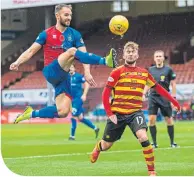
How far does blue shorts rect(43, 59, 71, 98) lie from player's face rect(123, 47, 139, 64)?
192 cm

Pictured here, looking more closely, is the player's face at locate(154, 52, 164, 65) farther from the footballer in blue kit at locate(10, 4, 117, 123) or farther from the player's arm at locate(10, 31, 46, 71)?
the player's arm at locate(10, 31, 46, 71)

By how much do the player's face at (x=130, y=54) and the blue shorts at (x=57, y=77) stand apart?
1919 mm

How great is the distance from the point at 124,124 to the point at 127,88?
0.49 meters

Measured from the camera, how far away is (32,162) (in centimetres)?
1177

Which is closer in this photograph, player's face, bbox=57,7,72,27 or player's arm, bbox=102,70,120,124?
player's arm, bbox=102,70,120,124

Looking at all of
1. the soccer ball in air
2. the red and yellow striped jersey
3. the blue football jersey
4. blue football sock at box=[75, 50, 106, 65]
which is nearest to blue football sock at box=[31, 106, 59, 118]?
the soccer ball in air

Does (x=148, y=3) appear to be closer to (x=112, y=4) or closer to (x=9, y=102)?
(x=112, y=4)

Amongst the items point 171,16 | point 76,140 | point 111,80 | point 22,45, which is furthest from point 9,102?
point 111,80

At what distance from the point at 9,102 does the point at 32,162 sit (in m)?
25.5

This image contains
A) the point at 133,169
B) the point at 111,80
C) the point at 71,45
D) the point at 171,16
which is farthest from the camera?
the point at 171,16

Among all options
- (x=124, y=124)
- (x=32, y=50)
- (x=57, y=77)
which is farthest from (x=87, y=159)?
(x=124, y=124)

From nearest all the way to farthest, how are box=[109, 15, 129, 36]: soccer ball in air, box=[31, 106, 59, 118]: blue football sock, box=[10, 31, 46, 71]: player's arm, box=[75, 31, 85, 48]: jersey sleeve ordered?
box=[109, 15, 129, 36]: soccer ball in air, box=[10, 31, 46, 71]: player's arm, box=[75, 31, 85, 48]: jersey sleeve, box=[31, 106, 59, 118]: blue football sock

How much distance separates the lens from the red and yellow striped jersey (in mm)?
9445

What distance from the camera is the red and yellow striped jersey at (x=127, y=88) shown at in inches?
372
